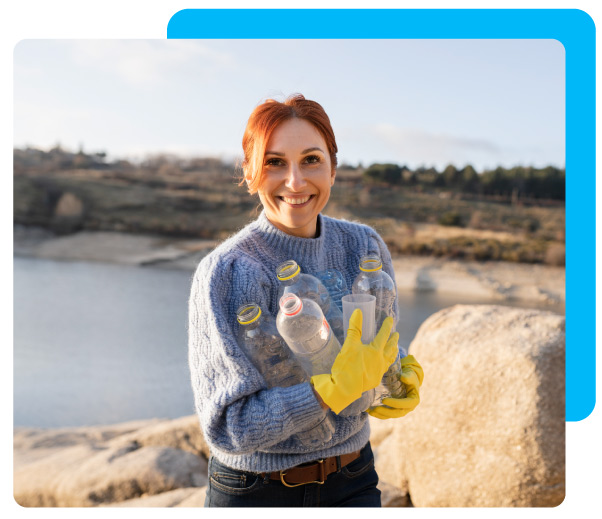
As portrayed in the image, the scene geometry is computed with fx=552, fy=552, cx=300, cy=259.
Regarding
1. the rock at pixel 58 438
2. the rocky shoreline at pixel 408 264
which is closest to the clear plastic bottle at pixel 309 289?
the rock at pixel 58 438

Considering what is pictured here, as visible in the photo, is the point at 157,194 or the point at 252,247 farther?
the point at 157,194

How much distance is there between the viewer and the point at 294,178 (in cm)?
136

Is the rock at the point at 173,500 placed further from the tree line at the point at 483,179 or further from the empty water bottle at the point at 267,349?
the tree line at the point at 483,179

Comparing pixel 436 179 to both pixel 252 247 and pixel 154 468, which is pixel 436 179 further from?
pixel 252 247

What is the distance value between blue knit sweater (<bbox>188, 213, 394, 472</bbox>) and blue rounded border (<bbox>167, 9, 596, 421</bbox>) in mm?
1423

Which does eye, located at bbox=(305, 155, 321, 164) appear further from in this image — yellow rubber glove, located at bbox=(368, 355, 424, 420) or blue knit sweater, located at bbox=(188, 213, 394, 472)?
yellow rubber glove, located at bbox=(368, 355, 424, 420)

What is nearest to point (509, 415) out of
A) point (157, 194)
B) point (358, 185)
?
point (358, 185)

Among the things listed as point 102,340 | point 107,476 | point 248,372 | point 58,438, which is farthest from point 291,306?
point 102,340

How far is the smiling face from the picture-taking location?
4.46 feet

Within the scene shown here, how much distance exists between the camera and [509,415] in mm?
2391

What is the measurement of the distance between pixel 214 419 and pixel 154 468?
6.06 feet

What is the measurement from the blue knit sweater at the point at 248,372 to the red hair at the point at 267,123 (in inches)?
5.5

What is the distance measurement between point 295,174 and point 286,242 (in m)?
0.18

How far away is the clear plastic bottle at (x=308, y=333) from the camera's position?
45.7 inches
